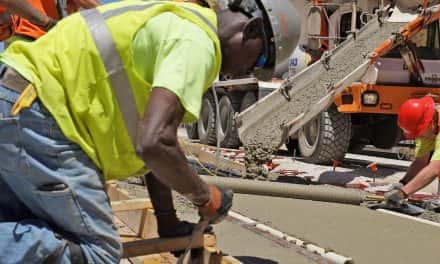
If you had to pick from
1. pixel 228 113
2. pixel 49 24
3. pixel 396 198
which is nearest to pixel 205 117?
pixel 228 113

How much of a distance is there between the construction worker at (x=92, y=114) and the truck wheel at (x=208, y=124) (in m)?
10.3

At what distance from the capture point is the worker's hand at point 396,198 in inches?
217

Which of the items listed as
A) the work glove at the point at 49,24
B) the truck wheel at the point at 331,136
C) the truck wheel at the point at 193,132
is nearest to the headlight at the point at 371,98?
the truck wheel at the point at 331,136

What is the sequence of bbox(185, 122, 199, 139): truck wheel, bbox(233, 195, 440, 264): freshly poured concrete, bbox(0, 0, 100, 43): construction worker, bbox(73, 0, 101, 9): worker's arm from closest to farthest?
1. bbox(0, 0, 100, 43): construction worker
2. bbox(73, 0, 101, 9): worker's arm
3. bbox(233, 195, 440, 264): freshly poured concrete
4. bbox(185, 122, 199, 139): truck wheel

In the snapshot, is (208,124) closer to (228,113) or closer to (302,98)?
(228,113)

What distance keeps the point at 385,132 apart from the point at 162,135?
7947mm

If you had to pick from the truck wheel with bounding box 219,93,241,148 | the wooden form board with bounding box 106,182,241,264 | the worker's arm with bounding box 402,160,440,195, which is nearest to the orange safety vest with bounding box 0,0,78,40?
the wooden form board with bounding box 106,182,241,264

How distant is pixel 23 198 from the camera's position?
1.96 metres

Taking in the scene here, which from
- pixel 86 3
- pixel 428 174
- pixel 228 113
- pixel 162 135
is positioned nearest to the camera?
pixel 162 135

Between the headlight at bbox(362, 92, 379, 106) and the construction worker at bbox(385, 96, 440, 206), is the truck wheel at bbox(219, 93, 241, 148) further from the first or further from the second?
the construction worker at bbox(385, 96, 440, 206)

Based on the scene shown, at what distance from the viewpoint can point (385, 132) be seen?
929cm

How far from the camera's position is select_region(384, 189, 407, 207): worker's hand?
5.52 meters

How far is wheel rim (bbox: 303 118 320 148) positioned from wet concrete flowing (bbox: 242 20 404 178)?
0.80 m

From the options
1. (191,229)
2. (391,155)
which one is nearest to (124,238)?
(191,229)
